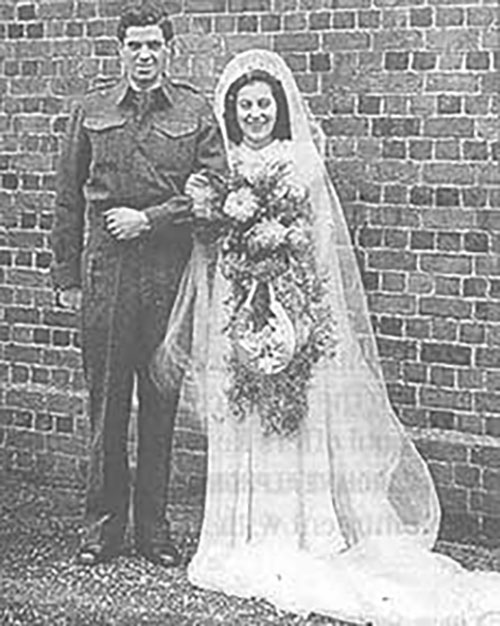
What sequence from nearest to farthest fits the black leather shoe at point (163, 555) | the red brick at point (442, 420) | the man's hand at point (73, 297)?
the black leather shoe at point (163, 555)
the man's hand at point (73, 297)
the red brick at point (442, 420)

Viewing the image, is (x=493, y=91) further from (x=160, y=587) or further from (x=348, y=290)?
(x=160, y=587)

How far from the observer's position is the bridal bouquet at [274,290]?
27.9ft

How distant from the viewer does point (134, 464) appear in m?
9.38

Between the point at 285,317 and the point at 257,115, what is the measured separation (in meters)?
0.90

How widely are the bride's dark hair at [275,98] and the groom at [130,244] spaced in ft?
0.25

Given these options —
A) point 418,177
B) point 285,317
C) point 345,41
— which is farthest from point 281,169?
point 345,41

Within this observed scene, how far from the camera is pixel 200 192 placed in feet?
28.2

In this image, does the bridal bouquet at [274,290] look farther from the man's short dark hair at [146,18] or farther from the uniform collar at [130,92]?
the man's short dark hair at [146,18]

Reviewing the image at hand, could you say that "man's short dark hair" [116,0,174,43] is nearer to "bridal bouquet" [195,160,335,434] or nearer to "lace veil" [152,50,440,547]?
"lace veil" [152,50,440,547]

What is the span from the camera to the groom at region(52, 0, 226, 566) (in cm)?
860

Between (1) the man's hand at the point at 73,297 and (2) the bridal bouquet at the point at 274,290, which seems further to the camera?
(1) the man's hand at the point at 73,297

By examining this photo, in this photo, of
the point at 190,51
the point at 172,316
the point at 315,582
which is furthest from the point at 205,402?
the point at 190,51

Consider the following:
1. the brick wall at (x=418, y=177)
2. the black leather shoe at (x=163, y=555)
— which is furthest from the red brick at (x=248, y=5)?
the black leather shoe at (x=163, y=555)

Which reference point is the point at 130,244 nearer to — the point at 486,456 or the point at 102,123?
the point at 102,123
